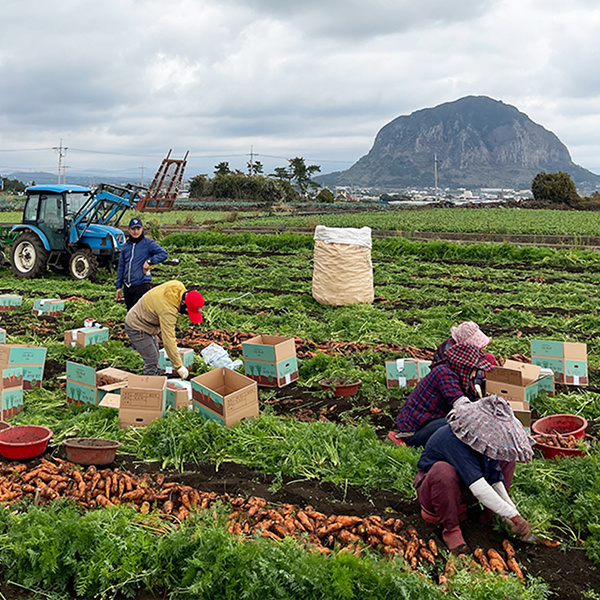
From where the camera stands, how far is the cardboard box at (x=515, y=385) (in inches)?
247

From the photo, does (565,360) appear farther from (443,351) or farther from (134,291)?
(134,291)

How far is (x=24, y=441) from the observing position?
17.5ft

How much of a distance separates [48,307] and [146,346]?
5.13 m

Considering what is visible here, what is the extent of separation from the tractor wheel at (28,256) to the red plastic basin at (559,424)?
13.4m

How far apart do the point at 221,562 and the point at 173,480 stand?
1.42 m

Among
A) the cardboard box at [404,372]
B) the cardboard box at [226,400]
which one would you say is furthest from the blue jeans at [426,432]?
the cardboard box at [404,372]

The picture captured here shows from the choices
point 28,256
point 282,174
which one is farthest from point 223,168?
point 28,256

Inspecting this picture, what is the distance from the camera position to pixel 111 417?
6.10 m

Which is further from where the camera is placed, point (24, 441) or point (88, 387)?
point (88, 387)

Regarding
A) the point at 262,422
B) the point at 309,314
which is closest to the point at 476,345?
the point at 262,422

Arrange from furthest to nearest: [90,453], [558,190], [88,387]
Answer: [558,190] < [88,387] < [90,453]

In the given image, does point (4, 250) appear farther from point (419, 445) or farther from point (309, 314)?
point (419, 445)

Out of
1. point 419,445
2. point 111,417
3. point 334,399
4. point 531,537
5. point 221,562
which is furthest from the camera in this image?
point 334,399

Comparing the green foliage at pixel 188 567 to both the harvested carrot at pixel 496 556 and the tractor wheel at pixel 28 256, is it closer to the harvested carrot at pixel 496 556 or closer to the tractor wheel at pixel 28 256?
the harvested carrot at pixel 496 556
